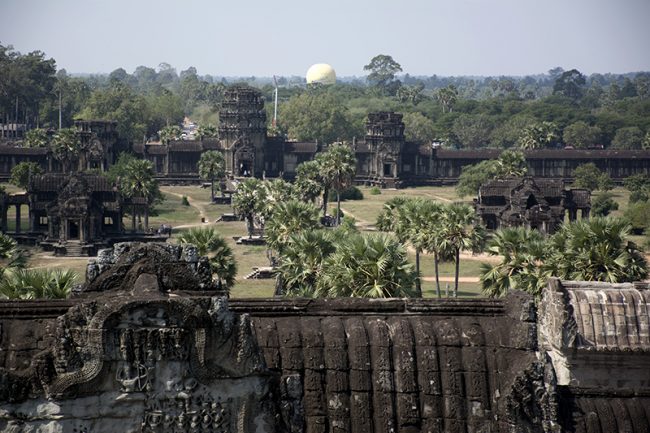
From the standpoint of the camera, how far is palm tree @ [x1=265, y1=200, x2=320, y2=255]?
2260 inches

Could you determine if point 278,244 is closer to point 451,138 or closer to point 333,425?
point 333,425

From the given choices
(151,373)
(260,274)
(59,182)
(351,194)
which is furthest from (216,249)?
(351,194)

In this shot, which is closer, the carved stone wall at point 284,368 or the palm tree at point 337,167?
the carved stone wall at point 284,368

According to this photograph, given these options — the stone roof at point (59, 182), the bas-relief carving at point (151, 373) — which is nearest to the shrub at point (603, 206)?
the stone roof at point (59, 182)

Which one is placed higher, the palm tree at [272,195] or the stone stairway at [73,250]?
the palm tree at [272,195]

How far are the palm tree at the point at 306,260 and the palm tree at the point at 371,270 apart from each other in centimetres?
491

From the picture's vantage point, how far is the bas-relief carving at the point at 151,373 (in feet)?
38.8

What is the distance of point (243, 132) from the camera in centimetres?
13300

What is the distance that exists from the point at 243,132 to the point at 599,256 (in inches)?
3663

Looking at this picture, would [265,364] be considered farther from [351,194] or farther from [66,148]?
[66,148]

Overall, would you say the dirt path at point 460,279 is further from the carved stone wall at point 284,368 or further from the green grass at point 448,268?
the carved stone wall at point 284,368

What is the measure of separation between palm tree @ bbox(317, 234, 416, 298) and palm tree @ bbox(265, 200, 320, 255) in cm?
1785

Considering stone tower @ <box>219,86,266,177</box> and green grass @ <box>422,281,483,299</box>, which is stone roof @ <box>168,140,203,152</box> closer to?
stone tower @ <box>219,86,266,177</box>

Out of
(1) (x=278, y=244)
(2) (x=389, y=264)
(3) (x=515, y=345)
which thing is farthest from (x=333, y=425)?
(1) (x=278, y=244)
